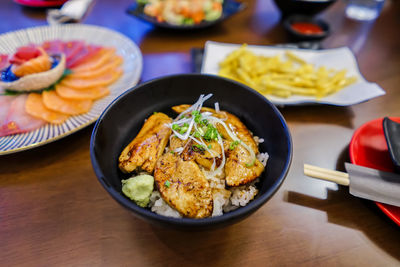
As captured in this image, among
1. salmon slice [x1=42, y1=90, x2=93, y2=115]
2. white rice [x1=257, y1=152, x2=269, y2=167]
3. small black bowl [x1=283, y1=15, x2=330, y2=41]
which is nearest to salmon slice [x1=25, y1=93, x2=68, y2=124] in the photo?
salmon slice [x1=42, y1=90, x2=93, y2=115]

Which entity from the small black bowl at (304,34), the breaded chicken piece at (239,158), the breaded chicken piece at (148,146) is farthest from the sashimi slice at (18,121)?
the small black bowl at (304,34)

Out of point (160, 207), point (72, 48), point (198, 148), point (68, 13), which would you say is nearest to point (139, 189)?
point (160, 207)

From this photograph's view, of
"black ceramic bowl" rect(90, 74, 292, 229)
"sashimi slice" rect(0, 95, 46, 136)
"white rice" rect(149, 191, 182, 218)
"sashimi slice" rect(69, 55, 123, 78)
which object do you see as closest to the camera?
"black ceramic bowl" rect(90, 74, 292, 229)

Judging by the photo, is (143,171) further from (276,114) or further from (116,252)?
(276,114)

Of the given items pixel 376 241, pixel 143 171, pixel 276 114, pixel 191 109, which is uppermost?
pixel 276 114

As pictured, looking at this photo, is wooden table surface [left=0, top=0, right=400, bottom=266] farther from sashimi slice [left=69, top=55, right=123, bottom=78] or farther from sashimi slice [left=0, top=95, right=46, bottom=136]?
sashimi slice [left=69, top=55, right=123, bottom=78]

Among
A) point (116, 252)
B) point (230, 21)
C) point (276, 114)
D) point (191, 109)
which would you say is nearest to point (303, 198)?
point (276, 114)

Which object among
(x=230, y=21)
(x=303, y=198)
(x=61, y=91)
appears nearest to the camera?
(x=303, y=198)
